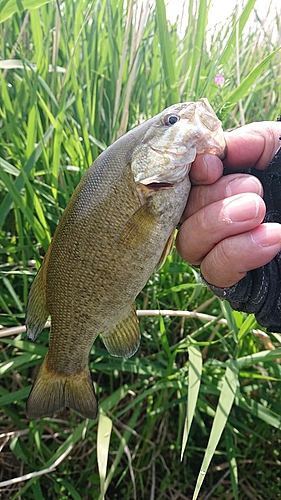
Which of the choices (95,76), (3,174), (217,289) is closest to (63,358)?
(217,289)

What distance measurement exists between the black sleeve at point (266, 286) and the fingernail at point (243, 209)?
21 centimetres

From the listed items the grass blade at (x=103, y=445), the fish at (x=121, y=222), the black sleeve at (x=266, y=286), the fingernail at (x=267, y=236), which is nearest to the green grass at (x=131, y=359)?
the grass blade at (x=103, y=445)

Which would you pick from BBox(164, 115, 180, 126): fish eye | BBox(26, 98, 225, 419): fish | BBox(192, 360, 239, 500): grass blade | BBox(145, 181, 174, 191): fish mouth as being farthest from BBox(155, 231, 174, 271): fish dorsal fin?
BBox(192, 360, 239, 500): grass blade

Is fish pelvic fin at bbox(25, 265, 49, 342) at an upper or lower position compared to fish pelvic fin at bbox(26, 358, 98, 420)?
upper

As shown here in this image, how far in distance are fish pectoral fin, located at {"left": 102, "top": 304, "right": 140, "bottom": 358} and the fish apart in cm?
4

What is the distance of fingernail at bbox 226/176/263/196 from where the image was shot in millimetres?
1070

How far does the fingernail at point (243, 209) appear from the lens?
3.35 feet

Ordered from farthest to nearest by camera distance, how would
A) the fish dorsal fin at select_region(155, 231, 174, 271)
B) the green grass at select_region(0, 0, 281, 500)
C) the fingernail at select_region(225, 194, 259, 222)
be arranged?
the green grass at select_region(0, 0, 281, 500) < the fish dorsal fin at select_region(155, 231, 174, 271) < the fingernail at select_region(225, 194, 259, 222)

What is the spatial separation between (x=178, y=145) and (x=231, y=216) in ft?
0.71

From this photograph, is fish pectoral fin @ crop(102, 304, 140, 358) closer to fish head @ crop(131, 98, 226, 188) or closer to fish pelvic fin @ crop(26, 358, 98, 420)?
fish pelvic fin @ crop(26, 358, 98, 420)

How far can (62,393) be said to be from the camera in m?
1.24

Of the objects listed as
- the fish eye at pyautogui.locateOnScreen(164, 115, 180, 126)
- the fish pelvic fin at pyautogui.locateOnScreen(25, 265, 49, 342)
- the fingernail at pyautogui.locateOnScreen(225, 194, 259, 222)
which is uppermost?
the fish eye at pyautogui.locateOnScreen(164, 115, 180, 126)

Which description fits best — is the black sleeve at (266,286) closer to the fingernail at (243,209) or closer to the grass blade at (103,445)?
the fingernail at (243,209)

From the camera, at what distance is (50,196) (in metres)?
1.65
